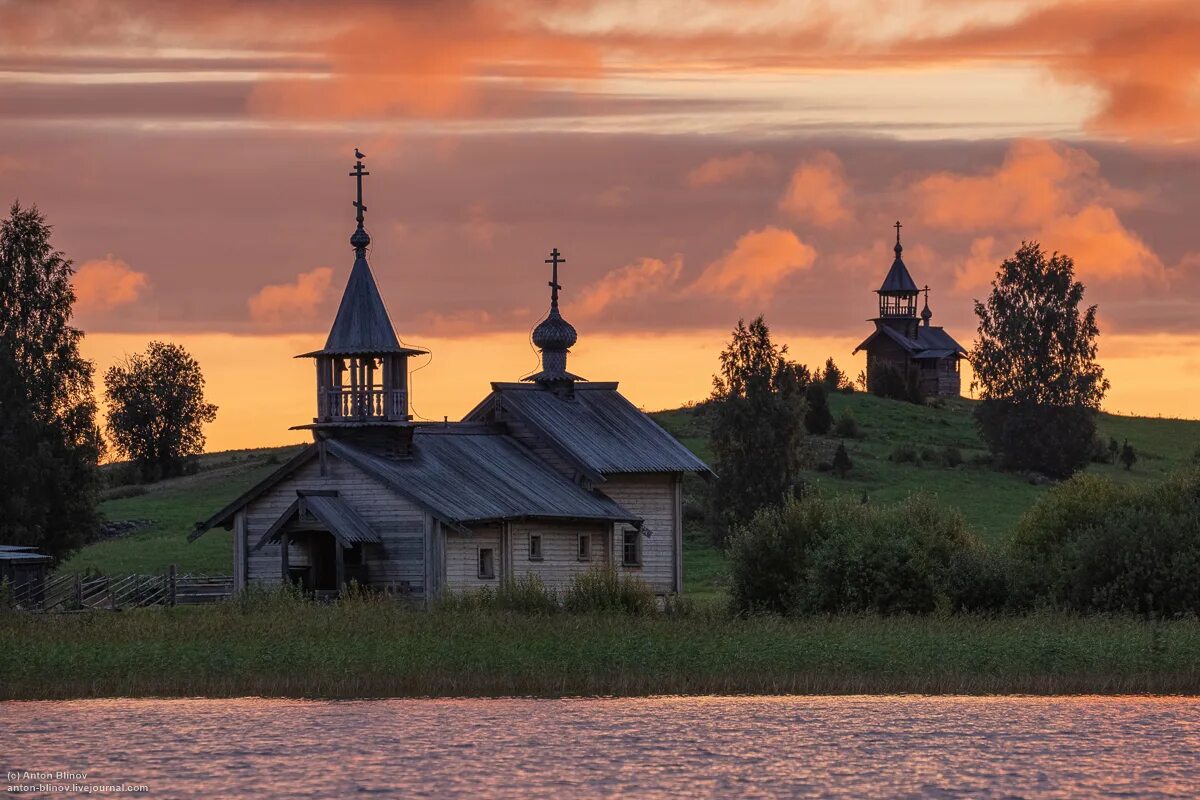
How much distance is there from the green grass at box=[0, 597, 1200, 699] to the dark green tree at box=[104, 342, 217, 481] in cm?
7032

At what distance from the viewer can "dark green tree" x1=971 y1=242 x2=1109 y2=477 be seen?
10094cm

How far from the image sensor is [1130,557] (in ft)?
158

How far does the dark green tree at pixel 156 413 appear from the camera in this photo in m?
115

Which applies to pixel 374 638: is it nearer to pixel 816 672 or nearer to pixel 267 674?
Result: pixel 267 674

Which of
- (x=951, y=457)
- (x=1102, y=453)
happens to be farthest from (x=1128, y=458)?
(x=951, y=457)

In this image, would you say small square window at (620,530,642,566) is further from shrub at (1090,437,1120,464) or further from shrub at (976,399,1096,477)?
shrub at (1090,437,1120,464)

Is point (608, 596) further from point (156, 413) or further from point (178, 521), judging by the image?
point (156, 413)

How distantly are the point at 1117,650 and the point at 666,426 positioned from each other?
2692 inches

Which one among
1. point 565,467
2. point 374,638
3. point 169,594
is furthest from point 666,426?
point 374,638

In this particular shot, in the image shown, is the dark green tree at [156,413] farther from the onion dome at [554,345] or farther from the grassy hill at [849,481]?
the onion dome at [554,345]

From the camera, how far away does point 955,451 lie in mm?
101812

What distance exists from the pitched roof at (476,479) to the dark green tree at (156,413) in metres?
55.5

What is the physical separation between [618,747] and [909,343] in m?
101

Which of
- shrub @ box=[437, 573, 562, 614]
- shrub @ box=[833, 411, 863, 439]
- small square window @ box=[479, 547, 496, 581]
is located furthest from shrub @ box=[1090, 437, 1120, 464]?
shrub @ box=[437, 573, 562, 614]
